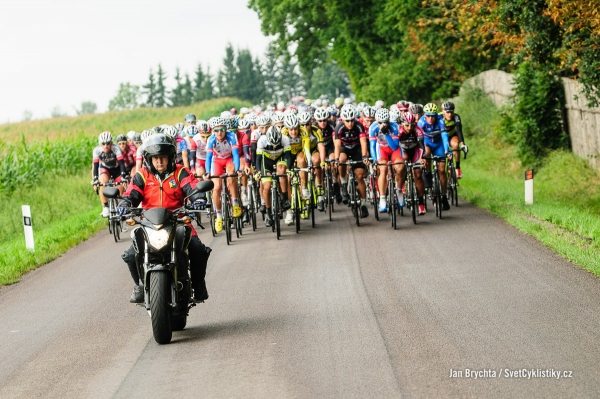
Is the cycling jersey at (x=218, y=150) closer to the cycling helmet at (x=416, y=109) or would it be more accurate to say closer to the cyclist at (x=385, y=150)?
the cyclist at (x=385, y=150)

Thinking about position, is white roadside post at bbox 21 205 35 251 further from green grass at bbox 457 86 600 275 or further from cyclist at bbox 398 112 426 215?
green grass at bbox 457 86 600 275

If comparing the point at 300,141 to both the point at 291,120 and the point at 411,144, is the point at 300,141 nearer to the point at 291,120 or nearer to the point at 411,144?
the point at 291,120

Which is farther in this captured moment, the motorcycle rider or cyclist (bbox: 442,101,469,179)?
cyclist (bbox: 442,101,469,179)

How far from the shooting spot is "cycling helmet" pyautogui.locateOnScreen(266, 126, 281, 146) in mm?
19500

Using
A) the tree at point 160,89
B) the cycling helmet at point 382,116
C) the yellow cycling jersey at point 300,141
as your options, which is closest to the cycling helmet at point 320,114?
the yellow cycling jersey at point 300,141

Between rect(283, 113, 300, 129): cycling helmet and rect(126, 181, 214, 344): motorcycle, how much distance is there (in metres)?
9.41

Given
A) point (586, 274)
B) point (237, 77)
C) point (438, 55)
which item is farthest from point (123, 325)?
point (237, 77)

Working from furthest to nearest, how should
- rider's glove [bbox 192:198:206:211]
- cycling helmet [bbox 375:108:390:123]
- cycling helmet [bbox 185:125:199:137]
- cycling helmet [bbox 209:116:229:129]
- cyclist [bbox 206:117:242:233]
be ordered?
cycling helmet [bbox 185:125:199:137], cycling helmet [bbox 209:116:229:129], cyclist [bbox 206:117:242:233], cycling helmet [bbox 375:108:390:123], rider's glove [bbox 192:198:206:211]

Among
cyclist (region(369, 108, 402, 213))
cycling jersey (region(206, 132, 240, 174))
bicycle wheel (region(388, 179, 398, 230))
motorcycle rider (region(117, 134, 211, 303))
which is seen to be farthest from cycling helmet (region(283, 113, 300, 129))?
motorcycle rider (region(117, 134, 211, 303))

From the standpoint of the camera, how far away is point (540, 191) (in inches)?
944

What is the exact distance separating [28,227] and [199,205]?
9.73 meters

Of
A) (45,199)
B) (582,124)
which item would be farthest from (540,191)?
(45,199)

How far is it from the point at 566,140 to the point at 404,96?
2379 centimetres

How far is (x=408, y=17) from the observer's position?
157 ft
